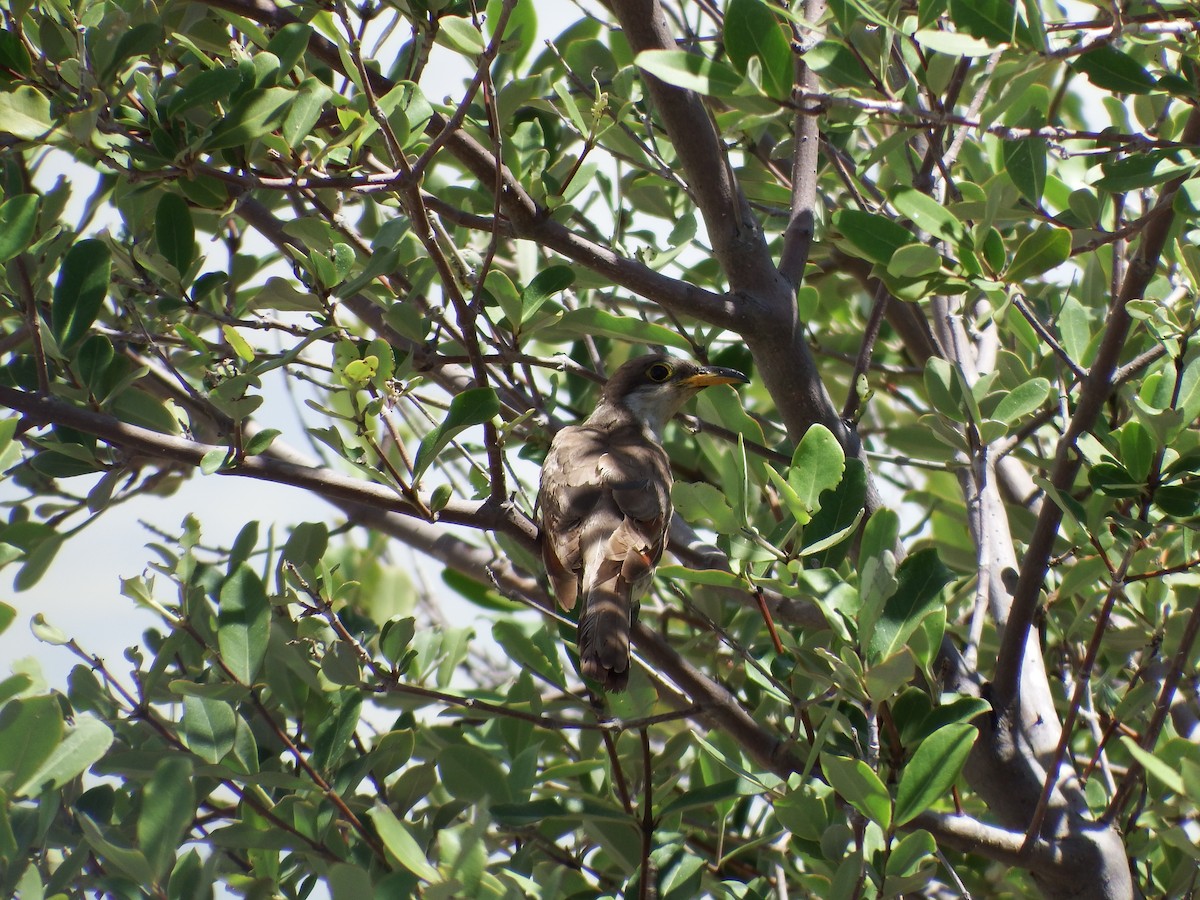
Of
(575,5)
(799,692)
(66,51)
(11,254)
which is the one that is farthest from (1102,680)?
(66,51)

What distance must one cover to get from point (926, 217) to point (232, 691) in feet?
7.57

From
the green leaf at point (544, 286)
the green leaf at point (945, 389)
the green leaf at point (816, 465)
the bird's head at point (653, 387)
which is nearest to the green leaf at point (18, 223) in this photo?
the green leaf at point (544, 286)

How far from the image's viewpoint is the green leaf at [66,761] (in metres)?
2.47

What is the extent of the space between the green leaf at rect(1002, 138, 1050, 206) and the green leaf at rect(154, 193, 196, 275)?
250 cm

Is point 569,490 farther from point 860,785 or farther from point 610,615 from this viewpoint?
point 860,785

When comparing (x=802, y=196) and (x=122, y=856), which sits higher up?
(x=802, y=196)

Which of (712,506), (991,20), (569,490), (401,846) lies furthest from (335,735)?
(991,20)

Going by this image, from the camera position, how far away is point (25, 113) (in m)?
2.74

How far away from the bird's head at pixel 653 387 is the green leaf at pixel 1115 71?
108 inches

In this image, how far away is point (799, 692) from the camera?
12.3 feet

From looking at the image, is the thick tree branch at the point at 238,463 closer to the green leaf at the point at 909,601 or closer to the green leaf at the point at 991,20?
the green leaf at the point at 909,601

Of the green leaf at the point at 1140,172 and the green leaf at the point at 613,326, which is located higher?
the green leaf at the point at 1140,172

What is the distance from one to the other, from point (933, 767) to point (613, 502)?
229 centimetres

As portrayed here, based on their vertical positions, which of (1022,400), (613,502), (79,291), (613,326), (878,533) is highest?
(79,291)
